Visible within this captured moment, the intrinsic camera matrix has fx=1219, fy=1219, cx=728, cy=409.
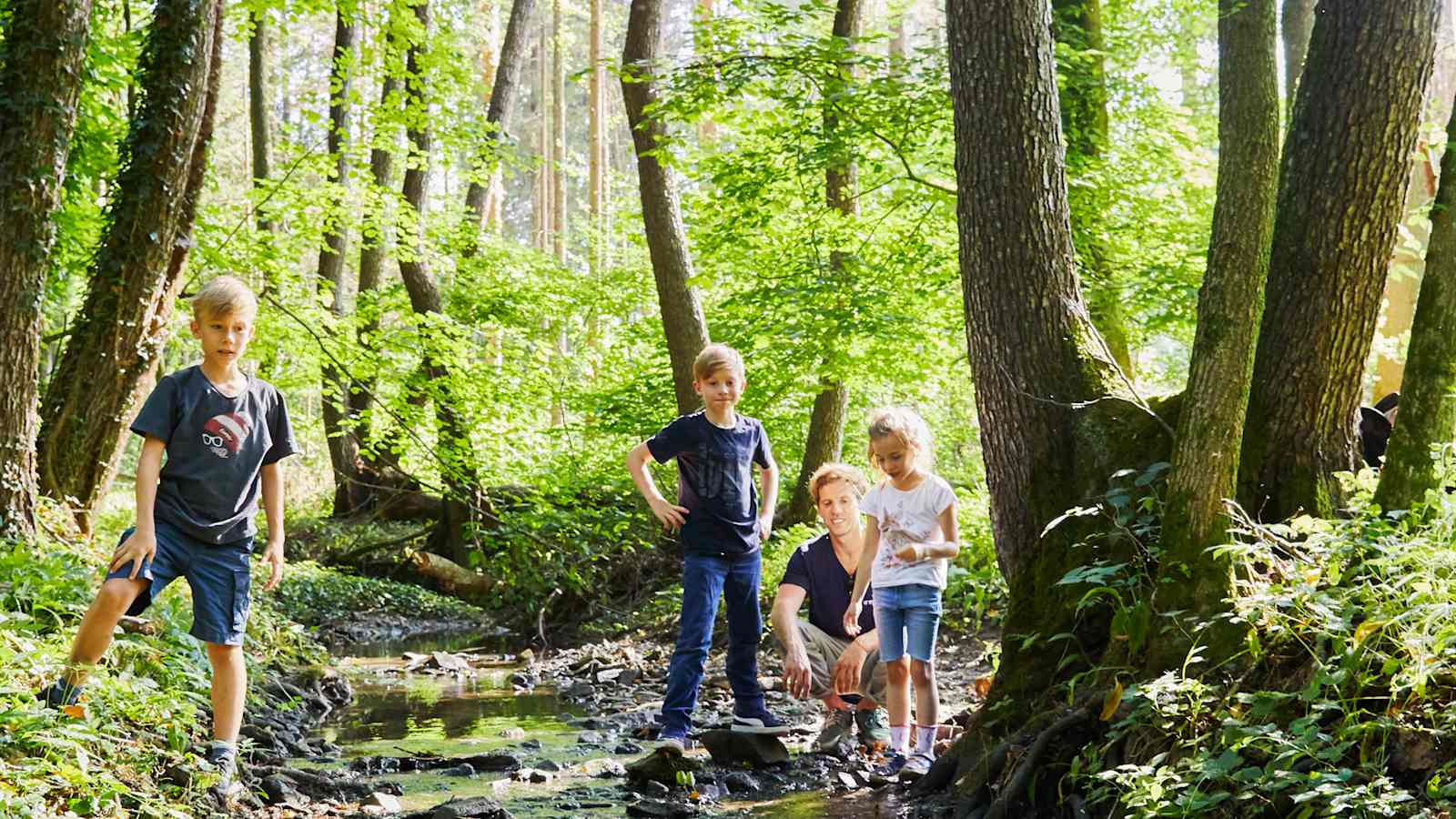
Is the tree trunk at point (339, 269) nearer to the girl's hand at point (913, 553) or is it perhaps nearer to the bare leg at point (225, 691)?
the bare leg at point (225, 691)

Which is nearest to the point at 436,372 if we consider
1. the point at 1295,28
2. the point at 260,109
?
the point at 260,109

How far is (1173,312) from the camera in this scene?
10.5 metres

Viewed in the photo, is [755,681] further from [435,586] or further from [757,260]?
[435,586]

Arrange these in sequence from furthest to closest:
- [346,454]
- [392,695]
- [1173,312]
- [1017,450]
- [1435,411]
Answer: [346,454] < [1173,312] < [392,695] < [1017,450] < [1435,411]

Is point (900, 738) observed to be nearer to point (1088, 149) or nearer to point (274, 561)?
point (274, 561)

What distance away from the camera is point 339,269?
1916cm

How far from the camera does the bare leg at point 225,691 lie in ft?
15.8

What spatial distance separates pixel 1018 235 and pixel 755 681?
2.72 m

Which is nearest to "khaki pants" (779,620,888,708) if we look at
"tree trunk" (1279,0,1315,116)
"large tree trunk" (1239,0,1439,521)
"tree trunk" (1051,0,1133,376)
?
"large tree trunk" (1239,0,1439,521)

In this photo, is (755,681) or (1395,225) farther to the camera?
(755,681)

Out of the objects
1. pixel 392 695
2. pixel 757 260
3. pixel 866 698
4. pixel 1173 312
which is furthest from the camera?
pixel 757 260

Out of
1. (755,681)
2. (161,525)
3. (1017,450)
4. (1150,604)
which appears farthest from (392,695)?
(1150,604)

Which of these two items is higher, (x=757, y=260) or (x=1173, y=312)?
(x=757, y=260)

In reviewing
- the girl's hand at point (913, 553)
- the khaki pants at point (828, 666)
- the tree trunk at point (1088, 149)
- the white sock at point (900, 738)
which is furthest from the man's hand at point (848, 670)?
the tree trunk at point (1088, 149)
